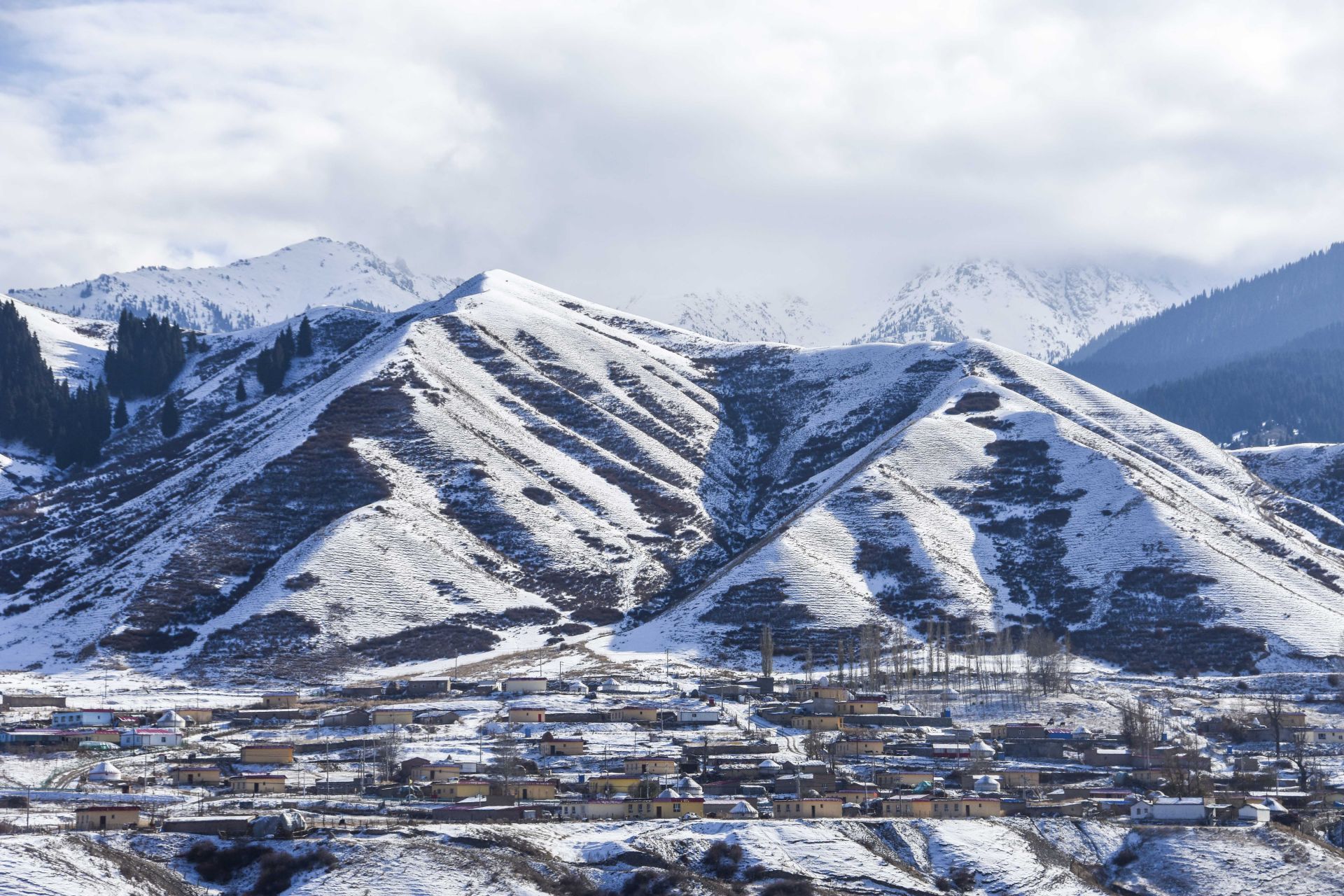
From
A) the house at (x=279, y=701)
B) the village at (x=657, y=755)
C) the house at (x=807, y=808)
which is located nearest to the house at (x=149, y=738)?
the village at (x=657, y=755)

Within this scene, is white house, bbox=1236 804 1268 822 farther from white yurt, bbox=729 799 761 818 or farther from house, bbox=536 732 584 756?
house, bbox=536 732 584 756

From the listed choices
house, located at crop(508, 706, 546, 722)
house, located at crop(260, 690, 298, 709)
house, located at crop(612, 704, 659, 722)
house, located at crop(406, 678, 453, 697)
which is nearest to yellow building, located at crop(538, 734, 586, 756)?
house, located at crop(508, 706, 546, 722)

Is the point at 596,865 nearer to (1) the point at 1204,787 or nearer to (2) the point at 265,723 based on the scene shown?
(1) the point at 1204,787

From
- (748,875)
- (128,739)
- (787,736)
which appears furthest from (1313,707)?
(128,739)

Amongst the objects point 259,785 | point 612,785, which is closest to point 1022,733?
point 612,785

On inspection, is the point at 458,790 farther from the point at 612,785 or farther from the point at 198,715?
the point at 198,715

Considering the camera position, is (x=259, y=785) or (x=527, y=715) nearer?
(x=259, y=785)
